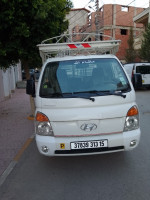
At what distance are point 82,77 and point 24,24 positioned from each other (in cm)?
310

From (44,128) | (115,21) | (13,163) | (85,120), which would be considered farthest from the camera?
(115,21)

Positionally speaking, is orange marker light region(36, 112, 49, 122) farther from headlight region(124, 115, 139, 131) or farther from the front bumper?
headlight region(124, 115, 139, 131)

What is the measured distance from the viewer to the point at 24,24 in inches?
223

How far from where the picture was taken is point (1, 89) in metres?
11.7

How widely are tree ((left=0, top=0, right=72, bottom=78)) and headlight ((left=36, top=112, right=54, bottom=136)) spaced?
313 centimetres

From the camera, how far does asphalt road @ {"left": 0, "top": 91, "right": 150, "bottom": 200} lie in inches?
112

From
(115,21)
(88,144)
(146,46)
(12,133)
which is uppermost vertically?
(115,21)

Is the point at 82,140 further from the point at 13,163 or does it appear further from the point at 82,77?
the point at 13,163

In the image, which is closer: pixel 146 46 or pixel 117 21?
pixel 146 46

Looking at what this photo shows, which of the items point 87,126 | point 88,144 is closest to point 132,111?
point 87,126

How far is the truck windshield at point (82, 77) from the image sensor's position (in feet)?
11.4

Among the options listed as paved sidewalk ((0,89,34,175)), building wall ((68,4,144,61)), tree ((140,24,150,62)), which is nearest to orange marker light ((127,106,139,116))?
paved sidewalk ((0,89,34,175))

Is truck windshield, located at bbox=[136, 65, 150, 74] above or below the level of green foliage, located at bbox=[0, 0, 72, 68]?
below

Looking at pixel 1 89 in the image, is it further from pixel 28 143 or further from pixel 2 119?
pixel 28 143
